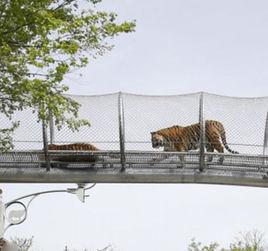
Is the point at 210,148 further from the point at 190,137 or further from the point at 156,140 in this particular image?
the point at 156,140

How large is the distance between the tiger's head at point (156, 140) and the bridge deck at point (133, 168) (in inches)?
19.5

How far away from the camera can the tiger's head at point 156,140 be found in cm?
2130

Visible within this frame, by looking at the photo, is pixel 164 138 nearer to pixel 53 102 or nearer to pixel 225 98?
pixel 225 98

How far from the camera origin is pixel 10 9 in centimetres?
1636

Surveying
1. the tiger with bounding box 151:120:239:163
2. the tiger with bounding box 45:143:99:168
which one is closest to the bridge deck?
the tiger with bounding box 45:143:99:168

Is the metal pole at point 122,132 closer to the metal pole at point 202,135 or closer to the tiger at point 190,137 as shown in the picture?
the tiger at point 190,137

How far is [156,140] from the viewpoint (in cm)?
2133

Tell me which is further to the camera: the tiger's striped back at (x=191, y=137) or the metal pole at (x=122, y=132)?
the tiger's striped back at (x=191, y=137)

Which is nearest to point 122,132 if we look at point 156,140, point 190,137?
point 156,140

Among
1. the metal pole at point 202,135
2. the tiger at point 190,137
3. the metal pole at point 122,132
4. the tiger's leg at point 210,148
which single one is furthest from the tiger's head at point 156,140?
the tiger's leg at point 210,148

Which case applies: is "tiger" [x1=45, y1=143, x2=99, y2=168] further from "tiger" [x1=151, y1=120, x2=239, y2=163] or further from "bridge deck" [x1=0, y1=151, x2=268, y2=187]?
"tiger" [x1=151, y1=120, x2=239, y2=163]

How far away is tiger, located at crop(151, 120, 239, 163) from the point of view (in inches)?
851

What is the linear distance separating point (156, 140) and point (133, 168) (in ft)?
4.41

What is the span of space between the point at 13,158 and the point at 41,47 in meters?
6.12
